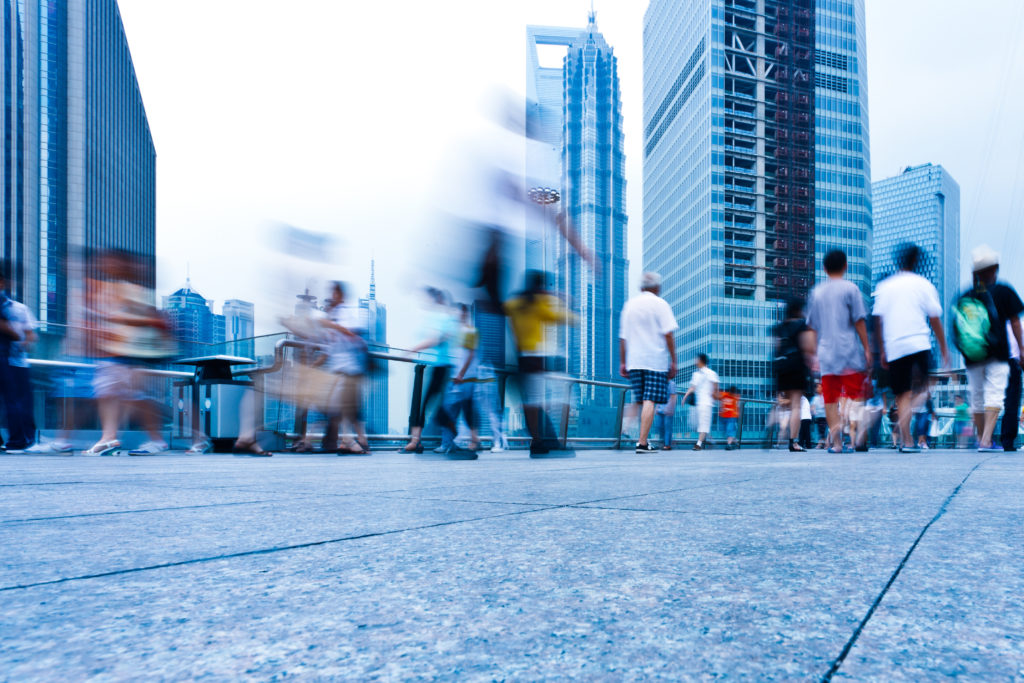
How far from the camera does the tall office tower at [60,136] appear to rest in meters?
61.2

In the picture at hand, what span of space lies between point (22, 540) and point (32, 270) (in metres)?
71.5

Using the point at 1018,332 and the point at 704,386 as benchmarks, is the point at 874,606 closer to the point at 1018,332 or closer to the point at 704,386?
the point at 1018,332

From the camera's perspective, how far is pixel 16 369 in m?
7.14

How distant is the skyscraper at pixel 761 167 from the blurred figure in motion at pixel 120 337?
92746 millimetres

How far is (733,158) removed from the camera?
9831 cm

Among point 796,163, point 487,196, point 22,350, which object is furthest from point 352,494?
point 796,163

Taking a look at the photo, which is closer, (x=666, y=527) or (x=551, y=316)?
(x=666, y=527)

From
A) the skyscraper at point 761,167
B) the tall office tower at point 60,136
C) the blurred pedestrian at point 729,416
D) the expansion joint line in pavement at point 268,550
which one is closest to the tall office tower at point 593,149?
the skyscraper at point 761,167

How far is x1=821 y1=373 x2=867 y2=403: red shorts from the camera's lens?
307 inches

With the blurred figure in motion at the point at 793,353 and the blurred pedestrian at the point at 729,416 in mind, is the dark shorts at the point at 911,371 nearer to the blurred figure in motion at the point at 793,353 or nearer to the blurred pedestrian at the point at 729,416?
the blurred figure in motion at the point at 793,353

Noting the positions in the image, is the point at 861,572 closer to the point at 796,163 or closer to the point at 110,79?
the point at 110,79

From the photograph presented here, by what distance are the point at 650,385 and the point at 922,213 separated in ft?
646

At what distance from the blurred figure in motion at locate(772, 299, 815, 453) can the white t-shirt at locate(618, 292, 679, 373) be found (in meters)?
1.63

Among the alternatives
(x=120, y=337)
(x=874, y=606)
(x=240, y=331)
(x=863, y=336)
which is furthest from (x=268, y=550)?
(x=240, y=331)
